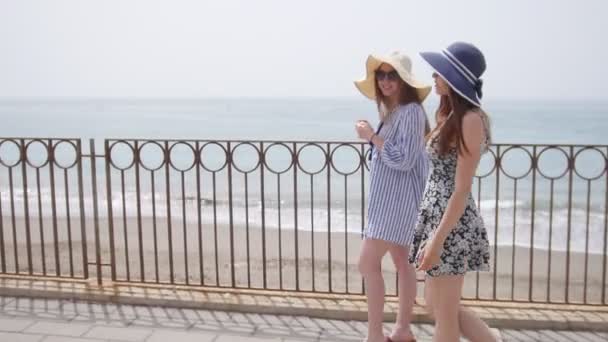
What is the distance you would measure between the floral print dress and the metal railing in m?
1.05

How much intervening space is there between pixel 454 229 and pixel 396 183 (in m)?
0.66

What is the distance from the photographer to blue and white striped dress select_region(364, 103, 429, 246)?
348 centimetres

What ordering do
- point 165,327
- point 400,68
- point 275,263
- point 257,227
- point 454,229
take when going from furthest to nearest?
point 257,227 < point 275,263 < point 165,327 < point 400,68 < point 454,229

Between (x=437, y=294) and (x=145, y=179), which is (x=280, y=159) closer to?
(x=145, y=179)

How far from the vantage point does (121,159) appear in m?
24.5

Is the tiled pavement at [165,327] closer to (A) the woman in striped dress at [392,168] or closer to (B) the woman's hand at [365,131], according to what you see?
(A) the woman in striped dress at [392,168]

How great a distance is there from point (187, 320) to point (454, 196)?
2.33 metres

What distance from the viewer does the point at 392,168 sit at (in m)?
3.54

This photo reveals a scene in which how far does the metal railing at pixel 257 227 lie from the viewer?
483 centimetres

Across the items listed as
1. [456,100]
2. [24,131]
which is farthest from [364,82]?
[24,131]

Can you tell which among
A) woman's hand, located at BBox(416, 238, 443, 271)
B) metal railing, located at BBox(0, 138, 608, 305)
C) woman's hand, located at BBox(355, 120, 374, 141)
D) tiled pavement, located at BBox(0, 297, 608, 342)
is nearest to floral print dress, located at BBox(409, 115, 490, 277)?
woman's hand, located at BBox(416, 238, 443, 271)

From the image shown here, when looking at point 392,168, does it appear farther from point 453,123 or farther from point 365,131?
point 453,123

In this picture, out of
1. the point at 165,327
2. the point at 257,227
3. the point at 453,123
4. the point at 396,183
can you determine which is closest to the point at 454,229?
the point at 453,123

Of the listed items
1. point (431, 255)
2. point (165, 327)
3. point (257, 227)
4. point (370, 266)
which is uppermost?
point (431, 255)
